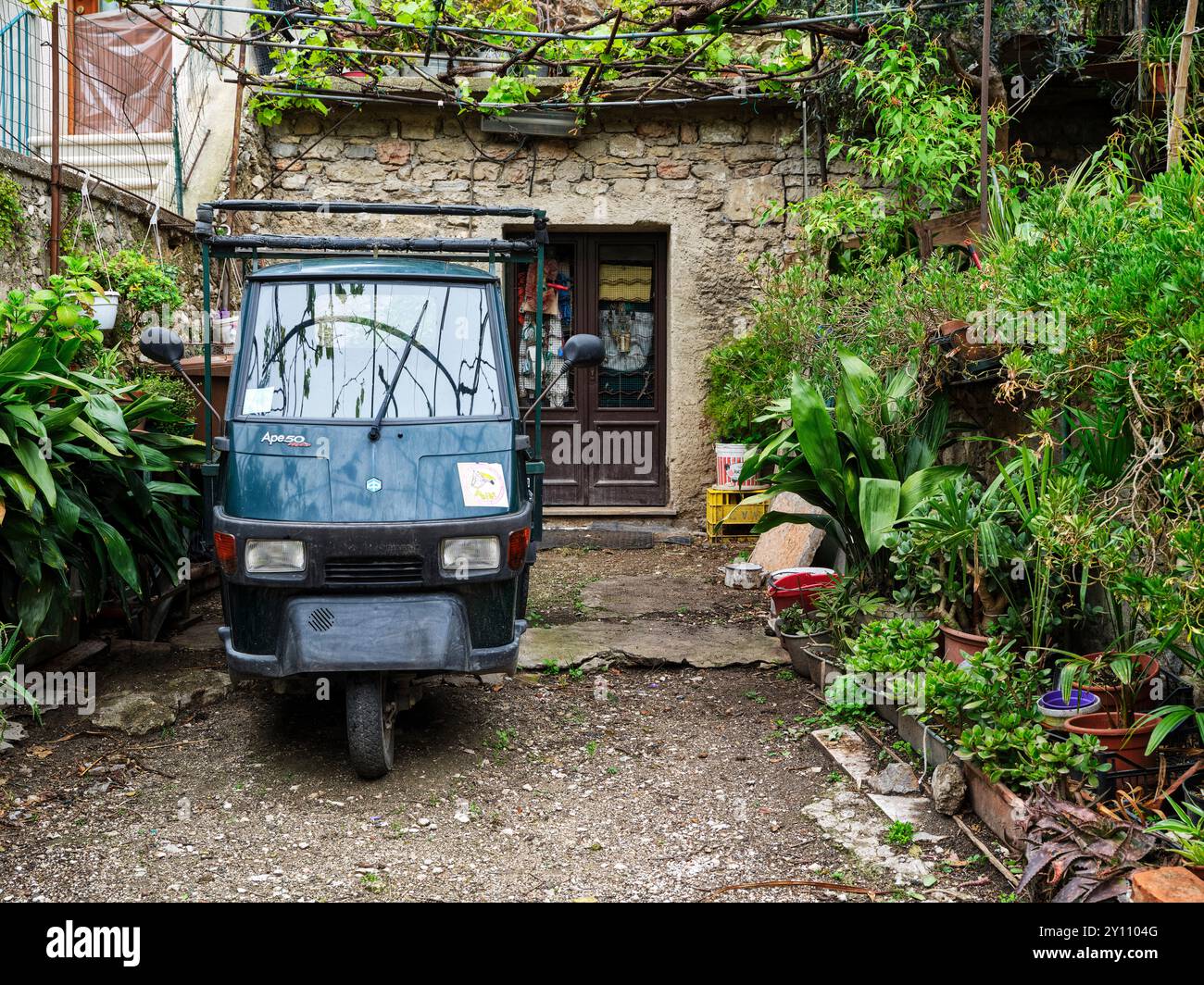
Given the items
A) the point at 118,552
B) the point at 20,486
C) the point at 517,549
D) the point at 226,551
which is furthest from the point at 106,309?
the point at 517,549

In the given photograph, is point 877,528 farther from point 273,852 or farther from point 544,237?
point 273,852

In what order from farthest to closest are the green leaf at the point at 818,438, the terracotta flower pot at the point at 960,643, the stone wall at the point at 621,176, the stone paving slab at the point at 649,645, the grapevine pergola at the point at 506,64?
the stone wall at the point at 621,176 → the grapevine pergola at the point at 506,64 → the stone paving slab at the point at 649,645 → the green leaf at the point at 818,438 → the terracotta flower pot at the point at 960,643

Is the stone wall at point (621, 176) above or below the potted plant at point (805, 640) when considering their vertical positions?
above

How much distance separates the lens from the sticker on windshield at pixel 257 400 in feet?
14.1

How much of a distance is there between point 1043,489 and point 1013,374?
1.42 ft

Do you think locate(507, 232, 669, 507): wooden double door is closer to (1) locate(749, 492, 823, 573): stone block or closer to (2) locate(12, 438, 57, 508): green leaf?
(1) locate(749, 492, 823, 573): stone block

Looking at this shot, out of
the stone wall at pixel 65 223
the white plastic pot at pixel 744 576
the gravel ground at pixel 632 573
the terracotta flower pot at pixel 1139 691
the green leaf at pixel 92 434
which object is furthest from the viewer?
the white plastic pot at pixel 744 576

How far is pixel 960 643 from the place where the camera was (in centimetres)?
432

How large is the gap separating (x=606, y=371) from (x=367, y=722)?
600 centimetres

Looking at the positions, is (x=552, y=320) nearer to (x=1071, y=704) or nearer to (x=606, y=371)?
(x=606, y=371)

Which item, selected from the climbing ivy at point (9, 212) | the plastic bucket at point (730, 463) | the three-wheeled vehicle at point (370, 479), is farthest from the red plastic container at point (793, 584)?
the climbing ivy at point (9, 212)

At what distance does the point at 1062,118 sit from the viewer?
27.7 feet

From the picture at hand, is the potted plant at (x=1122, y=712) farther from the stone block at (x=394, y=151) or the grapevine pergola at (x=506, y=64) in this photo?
the stone block at (x=394, y=151)

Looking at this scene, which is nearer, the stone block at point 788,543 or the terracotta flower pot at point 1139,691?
the terracotta flower pot at point 1139,691
